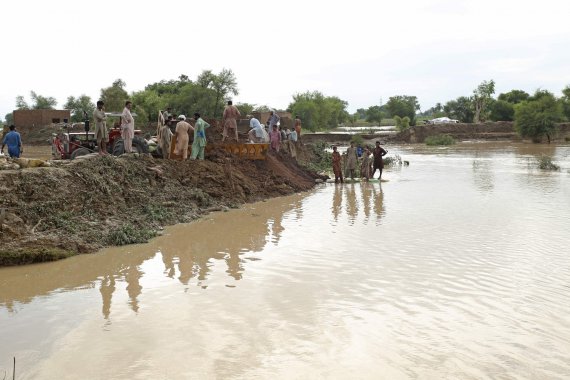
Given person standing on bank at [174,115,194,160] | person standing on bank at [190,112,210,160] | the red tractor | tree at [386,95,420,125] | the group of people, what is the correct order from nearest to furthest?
the red tractor
person standing on bank at [174,115,194,160]
person standing on bank at [190,112,210,160]
the group of people
tree at [386,95,420,125]

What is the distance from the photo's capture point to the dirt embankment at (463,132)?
55.7 metres

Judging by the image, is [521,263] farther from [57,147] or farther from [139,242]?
[57,147]

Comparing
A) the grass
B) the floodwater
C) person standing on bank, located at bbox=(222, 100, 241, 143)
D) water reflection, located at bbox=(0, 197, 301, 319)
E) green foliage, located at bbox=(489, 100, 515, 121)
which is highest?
green foliage, located at bbox=(489, 100, 515, 121)

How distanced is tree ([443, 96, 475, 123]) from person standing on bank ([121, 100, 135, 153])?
6500 cm

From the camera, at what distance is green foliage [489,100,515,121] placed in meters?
65.0

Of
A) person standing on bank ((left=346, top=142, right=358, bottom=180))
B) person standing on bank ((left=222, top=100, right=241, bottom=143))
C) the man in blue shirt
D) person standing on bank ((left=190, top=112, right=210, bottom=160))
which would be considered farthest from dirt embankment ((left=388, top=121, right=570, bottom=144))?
the man in blue shirt

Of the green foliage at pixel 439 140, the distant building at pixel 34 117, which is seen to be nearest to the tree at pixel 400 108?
the green foliage at pixel 439 140

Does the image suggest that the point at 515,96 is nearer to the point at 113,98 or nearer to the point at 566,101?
the point at 566,101

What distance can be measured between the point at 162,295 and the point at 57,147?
1055cm

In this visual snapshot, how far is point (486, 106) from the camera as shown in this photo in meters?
70.8

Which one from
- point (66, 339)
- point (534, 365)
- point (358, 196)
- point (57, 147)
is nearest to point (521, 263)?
point (534, 365)

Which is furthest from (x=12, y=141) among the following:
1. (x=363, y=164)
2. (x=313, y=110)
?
(x=313, y=110)

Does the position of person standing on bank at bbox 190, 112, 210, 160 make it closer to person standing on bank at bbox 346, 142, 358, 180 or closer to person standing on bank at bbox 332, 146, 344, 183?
person standing on bank at bbox 332, 146, 344, 183

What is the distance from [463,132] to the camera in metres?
57.8
